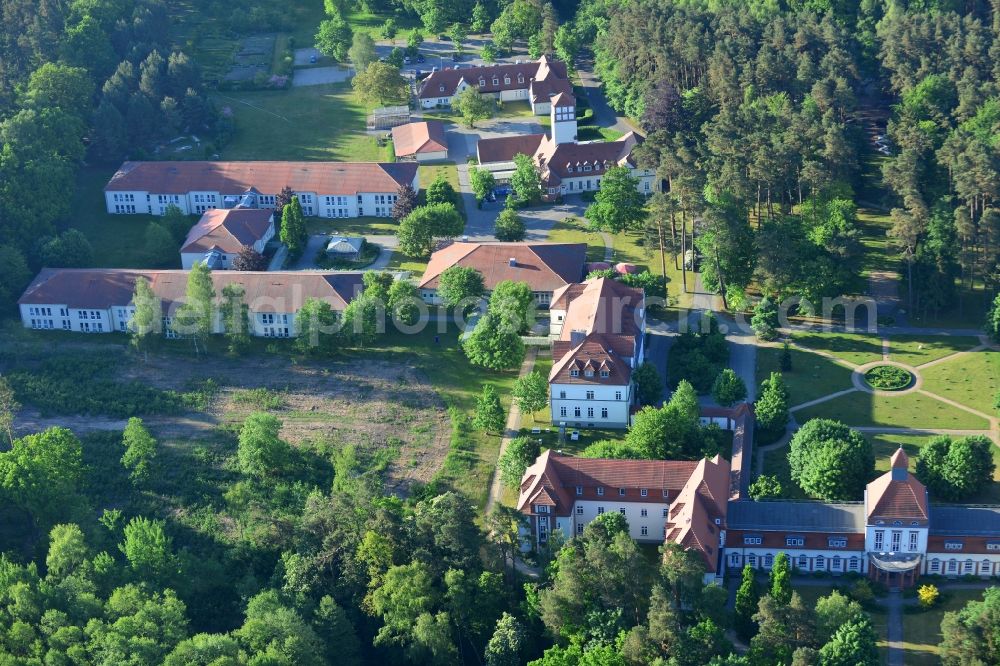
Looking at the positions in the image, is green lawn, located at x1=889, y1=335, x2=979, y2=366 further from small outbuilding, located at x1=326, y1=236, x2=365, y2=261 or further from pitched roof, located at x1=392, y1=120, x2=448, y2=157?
pitched roof, located at x1=392, y1=120, x2=448, y2=157

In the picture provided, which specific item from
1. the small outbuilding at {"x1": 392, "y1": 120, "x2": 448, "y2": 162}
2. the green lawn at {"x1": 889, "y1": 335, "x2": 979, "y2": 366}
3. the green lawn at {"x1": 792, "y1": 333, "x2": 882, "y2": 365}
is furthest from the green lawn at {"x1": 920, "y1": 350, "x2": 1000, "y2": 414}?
the small outbuilding at {"x1": 392, "y1": 120, "x2": 448, "y2": 162}

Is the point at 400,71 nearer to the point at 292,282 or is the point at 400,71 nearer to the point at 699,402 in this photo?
the point at 292,282

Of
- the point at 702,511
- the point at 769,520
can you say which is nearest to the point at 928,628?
the point at 769,520

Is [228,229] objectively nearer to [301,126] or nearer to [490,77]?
[301,126]

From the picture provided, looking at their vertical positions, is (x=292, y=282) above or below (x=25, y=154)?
below

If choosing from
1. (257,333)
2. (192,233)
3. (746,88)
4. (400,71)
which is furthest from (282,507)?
(400,71)

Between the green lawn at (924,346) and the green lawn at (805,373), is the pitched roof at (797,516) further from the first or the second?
the green lawn at (924,346)
